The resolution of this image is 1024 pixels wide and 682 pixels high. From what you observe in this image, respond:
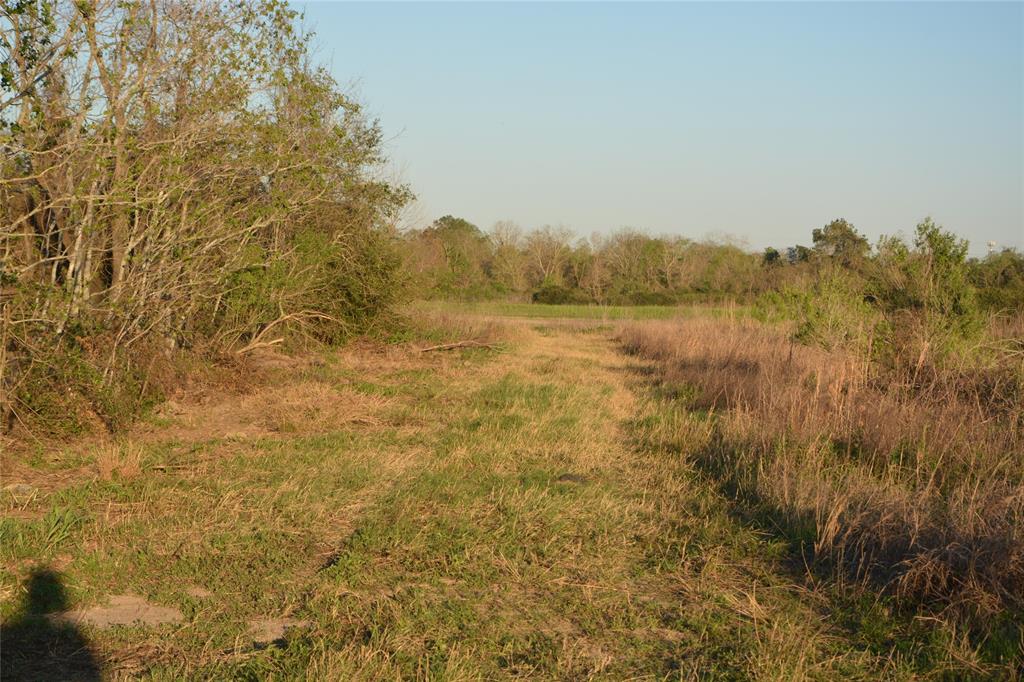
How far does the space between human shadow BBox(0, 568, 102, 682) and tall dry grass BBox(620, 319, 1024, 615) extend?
4.20m

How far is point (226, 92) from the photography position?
10.5 m

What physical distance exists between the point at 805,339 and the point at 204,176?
35.1 feet

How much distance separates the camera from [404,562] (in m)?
5.46

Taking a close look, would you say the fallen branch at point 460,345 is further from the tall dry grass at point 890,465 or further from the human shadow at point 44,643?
the human shadow at point 44,643

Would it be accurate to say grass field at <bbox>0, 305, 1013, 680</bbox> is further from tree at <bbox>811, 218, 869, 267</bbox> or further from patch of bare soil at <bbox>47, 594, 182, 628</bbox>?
tree at <bbox>811, 218, 869, 267</bbox>

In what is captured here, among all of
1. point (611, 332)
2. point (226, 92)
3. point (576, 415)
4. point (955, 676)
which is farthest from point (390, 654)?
point (611, 332)

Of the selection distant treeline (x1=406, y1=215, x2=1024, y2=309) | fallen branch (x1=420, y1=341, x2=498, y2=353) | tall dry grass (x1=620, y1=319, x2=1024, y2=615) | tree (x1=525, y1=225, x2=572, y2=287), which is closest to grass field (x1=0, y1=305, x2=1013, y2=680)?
tall dry grass (x1=620, y1=319, x2=1024, y2=615)

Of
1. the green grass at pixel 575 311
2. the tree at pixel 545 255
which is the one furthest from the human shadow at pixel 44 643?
the tree at pixel 545 255

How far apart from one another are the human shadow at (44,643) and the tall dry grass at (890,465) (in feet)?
13.8

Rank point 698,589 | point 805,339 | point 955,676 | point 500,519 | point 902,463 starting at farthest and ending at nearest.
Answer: point 805,339, point 902,463, point 500,519, point 698,589, point 955,676

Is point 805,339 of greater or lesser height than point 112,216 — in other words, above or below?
below

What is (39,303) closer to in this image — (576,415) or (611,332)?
(576,415)

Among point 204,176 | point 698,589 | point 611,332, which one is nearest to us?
point 698,589

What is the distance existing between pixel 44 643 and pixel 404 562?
2.03m
